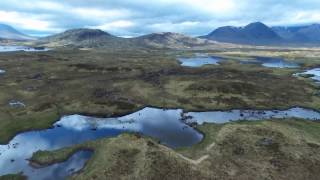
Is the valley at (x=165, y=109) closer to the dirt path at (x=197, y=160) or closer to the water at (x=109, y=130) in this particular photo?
the dirt path at (x=197, y=160)

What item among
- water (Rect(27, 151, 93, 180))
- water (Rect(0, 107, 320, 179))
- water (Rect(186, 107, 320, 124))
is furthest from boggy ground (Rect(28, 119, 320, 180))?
water (Rect(186, 107, 320, 124))

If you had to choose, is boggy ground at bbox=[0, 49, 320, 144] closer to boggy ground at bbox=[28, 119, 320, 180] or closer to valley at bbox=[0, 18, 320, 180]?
valley at bbox=[0, 18, 320, 180]

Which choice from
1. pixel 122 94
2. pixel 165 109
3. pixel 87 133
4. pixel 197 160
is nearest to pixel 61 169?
pixel 87 133

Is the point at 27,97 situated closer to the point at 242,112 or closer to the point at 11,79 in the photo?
the point at 11,79

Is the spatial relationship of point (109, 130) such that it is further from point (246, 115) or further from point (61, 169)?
Result: point (246, 115)

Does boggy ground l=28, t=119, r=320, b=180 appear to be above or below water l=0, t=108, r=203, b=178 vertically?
above

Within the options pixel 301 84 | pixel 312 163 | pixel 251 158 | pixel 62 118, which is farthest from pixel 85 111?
pixel 301 84
